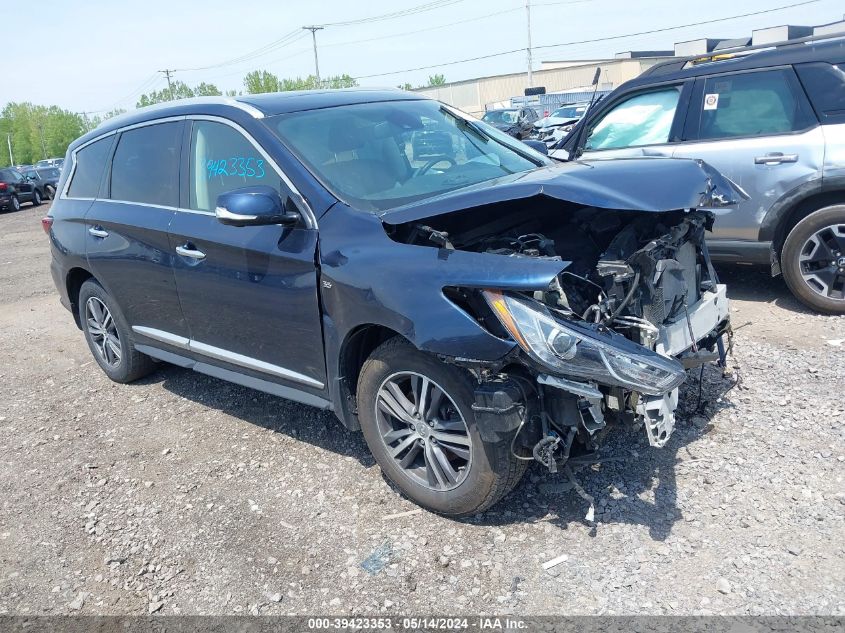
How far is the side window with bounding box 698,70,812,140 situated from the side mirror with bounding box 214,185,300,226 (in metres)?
4.03

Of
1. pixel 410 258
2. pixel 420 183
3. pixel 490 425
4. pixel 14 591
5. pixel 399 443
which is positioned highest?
pixel 420 183

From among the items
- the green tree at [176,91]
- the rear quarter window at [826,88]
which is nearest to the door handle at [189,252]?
the rear quarter window at [826,88]

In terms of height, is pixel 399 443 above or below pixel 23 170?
below

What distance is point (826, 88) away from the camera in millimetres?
5387

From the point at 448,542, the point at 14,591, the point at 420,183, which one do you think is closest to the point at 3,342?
the point at 14,591

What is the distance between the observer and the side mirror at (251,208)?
349 cm

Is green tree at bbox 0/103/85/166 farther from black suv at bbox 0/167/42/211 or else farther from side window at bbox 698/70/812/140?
side window at bbox 698/70/812/140

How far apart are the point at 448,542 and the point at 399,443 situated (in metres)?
0.52

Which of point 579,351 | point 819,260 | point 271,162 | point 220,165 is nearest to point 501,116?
point 819,260

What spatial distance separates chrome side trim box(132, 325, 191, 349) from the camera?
180 inches

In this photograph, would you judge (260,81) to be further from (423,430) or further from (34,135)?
(423,430)

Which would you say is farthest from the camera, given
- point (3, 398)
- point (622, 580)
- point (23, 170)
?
point (23, 170)

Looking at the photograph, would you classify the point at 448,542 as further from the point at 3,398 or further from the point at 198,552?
the point at 3,398

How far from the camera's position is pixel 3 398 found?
224 inches
